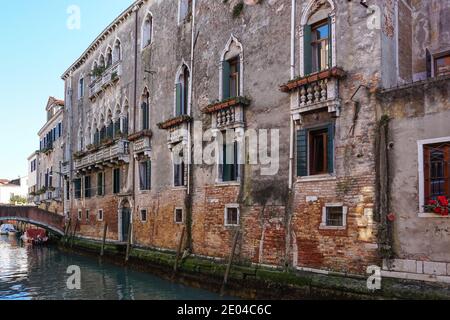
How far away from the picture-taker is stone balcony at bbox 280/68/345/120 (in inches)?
348

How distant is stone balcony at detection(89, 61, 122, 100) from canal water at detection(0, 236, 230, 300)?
7.40 m

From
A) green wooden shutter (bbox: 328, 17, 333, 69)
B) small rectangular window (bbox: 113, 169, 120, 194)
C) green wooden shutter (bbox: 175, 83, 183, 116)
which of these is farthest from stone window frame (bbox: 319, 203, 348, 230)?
small rectangular window (bbox: 113, 169, 120, 194)

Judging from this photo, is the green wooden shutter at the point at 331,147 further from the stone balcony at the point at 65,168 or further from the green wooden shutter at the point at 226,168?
the stone balcony at the point at 65,168

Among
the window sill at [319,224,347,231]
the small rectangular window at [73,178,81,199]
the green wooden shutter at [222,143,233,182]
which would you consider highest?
the green wooden shutter at [222,143,233,182]

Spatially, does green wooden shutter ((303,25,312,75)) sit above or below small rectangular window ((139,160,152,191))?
above

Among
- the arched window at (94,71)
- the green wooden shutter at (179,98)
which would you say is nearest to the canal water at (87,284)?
the green wooden shutter at (179,98)

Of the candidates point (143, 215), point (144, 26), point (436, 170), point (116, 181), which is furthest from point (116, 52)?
point (436, 170)

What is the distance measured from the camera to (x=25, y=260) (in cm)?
2064

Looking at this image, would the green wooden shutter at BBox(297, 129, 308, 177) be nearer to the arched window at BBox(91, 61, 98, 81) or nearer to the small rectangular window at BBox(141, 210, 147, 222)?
the small rectangular window at BBox(141, 210, 147, 222)

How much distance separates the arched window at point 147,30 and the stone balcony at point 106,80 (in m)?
2.15

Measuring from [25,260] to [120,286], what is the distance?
9.92 m

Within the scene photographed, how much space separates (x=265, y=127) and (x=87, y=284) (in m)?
7.19
